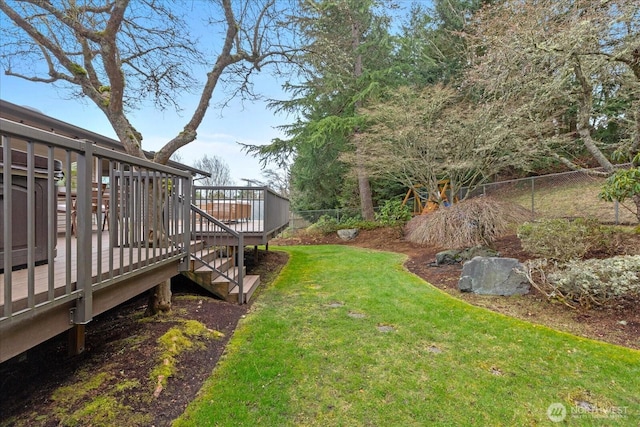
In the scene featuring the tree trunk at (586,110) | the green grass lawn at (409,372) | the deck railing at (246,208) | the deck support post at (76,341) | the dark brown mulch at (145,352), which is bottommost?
the green grass lawn at (409,372)

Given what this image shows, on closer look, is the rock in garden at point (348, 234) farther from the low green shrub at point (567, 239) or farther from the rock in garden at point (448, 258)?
the low green shrub at point (567, 239)

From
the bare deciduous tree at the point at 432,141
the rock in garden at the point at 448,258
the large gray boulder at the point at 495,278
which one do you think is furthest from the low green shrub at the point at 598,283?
the bare deciduous tree at the point at 432,141

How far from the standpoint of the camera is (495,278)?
15.9 feet

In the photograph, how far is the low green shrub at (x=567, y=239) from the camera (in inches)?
188

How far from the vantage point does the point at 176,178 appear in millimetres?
3688

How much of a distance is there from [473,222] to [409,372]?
6144 millimetres

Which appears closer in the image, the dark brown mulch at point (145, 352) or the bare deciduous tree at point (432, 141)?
the dark brown mulch at point (145, 352)

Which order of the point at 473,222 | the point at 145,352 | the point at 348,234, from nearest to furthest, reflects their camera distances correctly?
the point at 145,352
the point at 473,222
the point at 348,234

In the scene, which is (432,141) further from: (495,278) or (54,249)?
(54,249)

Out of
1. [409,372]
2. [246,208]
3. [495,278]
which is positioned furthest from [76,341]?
[495,278]

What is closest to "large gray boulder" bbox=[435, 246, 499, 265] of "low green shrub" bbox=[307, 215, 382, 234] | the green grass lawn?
the green grass lawn

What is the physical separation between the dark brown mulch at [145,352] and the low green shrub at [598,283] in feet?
0.52

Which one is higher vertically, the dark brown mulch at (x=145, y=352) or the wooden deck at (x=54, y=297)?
the wooden deck at (x=54, y=297)

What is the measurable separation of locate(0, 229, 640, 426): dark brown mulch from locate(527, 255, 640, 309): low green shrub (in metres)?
0.16
